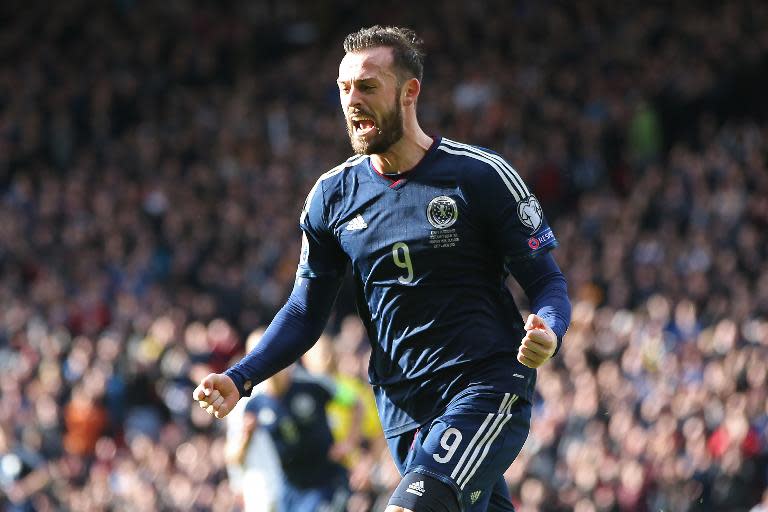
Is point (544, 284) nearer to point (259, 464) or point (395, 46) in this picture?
point (395, 46)

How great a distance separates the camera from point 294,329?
6.07 meters

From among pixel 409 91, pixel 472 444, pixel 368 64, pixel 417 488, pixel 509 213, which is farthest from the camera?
pixel 409 91

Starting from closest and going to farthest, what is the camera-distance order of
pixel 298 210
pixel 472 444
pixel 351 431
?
pixel 472 444 → pixel 351 431 → pixel 298 210

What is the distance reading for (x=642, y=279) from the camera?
57.1 feet

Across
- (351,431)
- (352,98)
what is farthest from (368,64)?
(351,431)

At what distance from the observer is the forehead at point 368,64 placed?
225 inches

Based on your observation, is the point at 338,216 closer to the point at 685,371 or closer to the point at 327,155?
the point at 685,371

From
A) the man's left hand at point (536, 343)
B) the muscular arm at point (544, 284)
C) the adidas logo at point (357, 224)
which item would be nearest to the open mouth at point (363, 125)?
the adidas logo at point (357, 224)

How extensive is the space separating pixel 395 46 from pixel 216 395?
156cm

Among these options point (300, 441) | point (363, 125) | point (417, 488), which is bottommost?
point (300, 441)

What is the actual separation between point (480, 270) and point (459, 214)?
242 mm

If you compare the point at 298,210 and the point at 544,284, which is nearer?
the point at 544,284

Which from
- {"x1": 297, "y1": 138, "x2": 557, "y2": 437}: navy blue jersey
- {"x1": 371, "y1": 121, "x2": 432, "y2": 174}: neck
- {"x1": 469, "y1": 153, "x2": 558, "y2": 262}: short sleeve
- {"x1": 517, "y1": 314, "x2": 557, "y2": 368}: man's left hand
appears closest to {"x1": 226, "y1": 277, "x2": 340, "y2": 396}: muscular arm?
{"x1": 297, "y1": 138, "x2": 557, "y2": 437}: navy blue jersey

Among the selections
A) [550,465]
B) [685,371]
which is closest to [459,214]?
[550,465]
